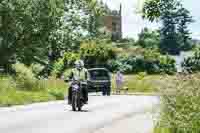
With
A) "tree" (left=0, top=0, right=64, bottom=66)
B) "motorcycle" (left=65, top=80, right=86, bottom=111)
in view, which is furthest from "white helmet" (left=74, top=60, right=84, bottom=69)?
"tree" (left=0, top=0, right=64, bottom=66)

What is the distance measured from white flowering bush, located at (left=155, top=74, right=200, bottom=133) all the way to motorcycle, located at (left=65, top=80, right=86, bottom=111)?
11.8 m

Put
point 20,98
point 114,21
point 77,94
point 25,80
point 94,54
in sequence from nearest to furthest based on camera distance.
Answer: point 77,94, point 20,98, point 25,80, point 94,54, point 114,21

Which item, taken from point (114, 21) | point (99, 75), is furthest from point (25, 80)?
point (114, 21)

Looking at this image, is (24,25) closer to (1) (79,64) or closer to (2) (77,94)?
(2) (77,94)

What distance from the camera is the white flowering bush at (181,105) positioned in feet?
38.9

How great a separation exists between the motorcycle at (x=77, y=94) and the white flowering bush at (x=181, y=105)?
11830 millimetres

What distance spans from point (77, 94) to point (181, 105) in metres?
13.0

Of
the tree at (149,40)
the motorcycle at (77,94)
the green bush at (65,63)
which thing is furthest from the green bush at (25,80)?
the tree at (149,40)

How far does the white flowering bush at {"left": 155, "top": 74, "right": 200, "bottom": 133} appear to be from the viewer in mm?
11852

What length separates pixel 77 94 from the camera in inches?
1003

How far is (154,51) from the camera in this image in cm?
7150

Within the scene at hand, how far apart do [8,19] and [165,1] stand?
175ft

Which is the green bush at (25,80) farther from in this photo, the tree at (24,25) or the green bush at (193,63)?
the tree at (24,25)

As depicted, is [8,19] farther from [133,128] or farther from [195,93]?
[195,93]
